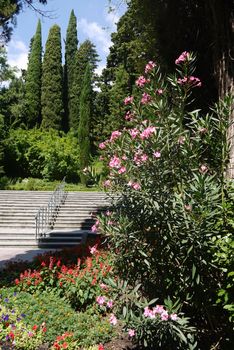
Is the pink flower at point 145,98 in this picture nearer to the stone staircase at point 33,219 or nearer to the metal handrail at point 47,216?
the stone staircase at point 33,219

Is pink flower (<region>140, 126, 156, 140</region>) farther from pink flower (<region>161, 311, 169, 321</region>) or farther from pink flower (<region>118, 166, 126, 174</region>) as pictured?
pink flower (<region>161, 311, 169, 321</region>)

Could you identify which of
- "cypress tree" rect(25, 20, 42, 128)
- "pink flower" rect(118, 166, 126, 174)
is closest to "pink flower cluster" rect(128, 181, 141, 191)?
"pink flower" rect(118, 166, 126, 174)

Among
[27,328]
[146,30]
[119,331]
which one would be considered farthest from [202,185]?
[146,30]

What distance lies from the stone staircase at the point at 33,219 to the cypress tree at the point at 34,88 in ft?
56.0

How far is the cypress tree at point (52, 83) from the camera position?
36.1m

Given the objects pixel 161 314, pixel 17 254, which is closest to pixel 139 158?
pixel 161 314

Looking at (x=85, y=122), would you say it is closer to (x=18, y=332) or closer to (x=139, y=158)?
(x=18, y=332)

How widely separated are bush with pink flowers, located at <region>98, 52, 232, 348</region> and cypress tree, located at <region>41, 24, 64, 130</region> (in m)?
32.9

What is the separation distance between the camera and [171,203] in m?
3.50

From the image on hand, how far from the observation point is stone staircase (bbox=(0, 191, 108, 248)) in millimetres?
12852

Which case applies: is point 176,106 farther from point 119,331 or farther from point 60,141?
point 60,141

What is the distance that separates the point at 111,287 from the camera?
3.69 m

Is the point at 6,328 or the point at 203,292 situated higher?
the point at 203,292

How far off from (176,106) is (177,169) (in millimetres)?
646
